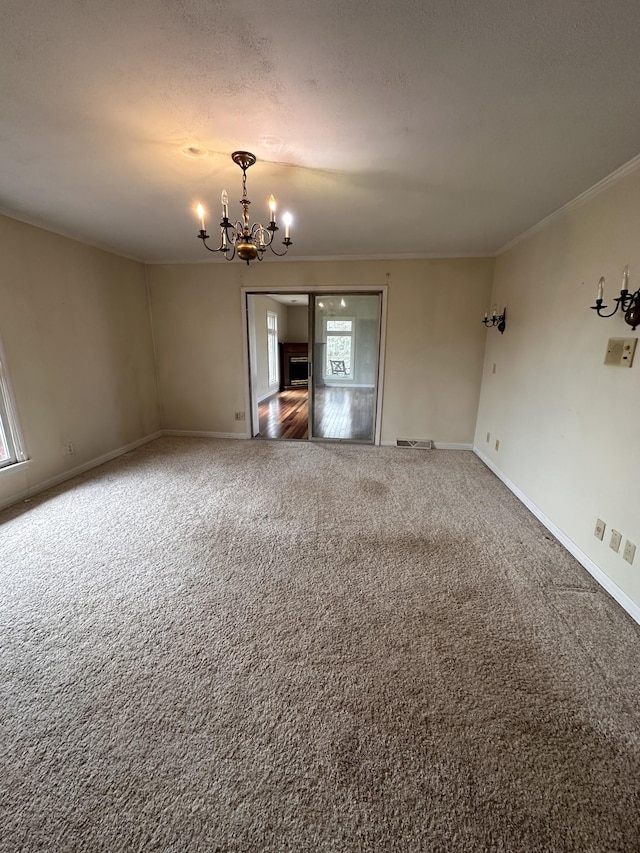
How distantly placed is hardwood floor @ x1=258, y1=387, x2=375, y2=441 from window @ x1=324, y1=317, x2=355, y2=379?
1.06 ft

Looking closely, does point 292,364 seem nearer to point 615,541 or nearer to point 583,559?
point 583,559

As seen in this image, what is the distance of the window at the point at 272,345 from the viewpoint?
299 inches

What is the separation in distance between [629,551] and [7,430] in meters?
4.45

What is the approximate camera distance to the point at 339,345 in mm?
4574

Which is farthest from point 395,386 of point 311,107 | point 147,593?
point 147,593

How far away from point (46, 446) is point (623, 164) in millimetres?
4721

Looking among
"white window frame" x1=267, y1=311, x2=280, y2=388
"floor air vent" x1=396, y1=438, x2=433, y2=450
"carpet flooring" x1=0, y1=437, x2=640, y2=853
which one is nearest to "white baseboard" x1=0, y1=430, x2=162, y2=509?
"carpet flooring" x1=0, y1=437, x2=640, y2=853

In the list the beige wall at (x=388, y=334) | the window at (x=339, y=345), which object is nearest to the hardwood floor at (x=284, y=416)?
the beige wall at (x=388, y=334)

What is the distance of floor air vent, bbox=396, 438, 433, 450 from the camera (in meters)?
4.28

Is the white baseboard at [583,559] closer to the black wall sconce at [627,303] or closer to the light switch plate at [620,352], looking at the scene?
the light switch plate at [620,352]

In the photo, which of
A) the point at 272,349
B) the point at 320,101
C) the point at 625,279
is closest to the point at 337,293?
the point at 320,101

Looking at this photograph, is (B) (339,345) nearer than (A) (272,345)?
Yes

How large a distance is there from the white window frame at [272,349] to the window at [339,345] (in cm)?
323

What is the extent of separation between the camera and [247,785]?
1054 millimetres
